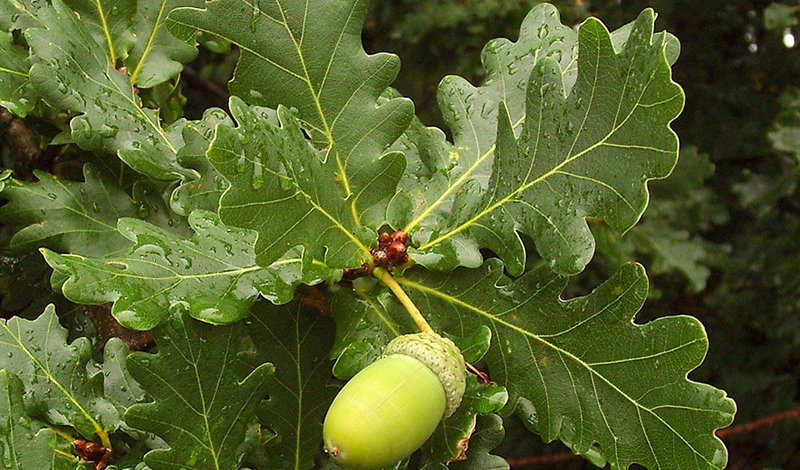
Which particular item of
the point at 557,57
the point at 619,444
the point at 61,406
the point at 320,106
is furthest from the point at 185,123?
the point at 619,444

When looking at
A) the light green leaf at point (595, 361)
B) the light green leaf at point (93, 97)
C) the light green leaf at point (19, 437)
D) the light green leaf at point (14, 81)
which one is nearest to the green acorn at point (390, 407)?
the light green leaf at point (595, 361)

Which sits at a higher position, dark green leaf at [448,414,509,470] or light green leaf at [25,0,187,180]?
light green leaf at [25,0,187,180]

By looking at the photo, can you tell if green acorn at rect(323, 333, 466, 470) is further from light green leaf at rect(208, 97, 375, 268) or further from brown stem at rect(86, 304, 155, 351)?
brown stem at rect(86, 304, 155, 351)

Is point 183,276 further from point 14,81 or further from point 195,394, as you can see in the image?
point 14,81

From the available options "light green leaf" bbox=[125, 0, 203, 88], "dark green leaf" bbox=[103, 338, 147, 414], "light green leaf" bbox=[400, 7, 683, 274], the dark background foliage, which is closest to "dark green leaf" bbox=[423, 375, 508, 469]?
"light green leaf" bbox=[400, 7, 683, 274]

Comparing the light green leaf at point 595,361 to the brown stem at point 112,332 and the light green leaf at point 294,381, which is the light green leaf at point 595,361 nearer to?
the light green leaf at point 294,381
